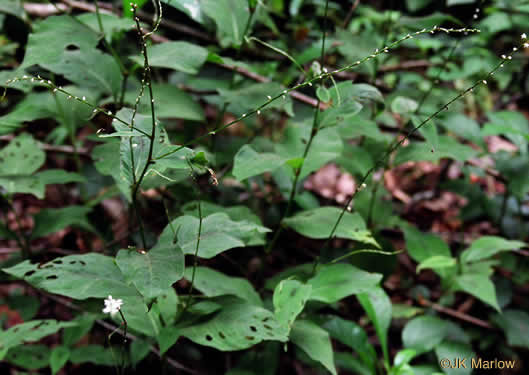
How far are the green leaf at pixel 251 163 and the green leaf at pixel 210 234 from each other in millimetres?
156

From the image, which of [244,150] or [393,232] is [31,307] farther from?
[393,232]

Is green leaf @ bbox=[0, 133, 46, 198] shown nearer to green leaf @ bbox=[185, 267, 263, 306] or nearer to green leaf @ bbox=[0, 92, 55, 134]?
green leaf @ bbox=[0, 92, 55, 134]


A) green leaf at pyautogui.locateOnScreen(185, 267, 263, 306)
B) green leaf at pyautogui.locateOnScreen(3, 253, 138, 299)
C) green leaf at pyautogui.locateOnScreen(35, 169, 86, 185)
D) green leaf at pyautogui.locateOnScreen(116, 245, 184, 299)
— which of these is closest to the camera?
green leaf at pyautogui.locateOnScreen(116, 245, 184, 299)

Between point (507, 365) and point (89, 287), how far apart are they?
1801 millimetres

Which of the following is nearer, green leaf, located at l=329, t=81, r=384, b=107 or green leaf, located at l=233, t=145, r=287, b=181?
green leaf, located at l=233, t=145, r=287, b=181

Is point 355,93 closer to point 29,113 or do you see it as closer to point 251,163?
point 251,163

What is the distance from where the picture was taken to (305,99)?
6.60 ft

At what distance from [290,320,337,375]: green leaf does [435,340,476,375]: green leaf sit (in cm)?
59

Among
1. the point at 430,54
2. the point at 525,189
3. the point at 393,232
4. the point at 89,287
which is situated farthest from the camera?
the point at 430,54

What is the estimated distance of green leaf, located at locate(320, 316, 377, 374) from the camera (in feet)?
4.99

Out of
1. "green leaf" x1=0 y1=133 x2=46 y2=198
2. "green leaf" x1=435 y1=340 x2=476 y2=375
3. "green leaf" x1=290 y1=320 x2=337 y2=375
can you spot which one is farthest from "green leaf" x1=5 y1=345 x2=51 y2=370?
"green leaf" x1=435 y1=340 x2=476 y2=375

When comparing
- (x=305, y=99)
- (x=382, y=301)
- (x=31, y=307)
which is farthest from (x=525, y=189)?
(x=31, y=307)

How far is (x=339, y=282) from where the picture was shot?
1.35m

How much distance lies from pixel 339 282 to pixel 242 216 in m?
0.44
